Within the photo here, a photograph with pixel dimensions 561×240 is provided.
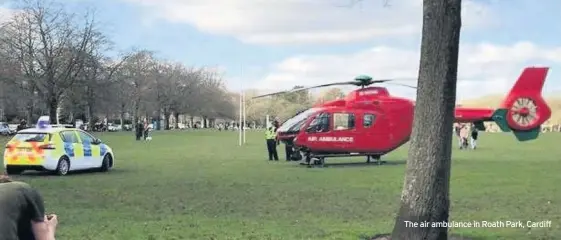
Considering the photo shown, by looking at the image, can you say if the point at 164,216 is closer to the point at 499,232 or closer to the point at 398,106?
the point at 499,232

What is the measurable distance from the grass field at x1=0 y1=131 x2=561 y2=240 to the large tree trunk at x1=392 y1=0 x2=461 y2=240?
131 cm

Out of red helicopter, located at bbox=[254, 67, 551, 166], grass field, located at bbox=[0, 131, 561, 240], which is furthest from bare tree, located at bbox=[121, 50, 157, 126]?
grass field, located at bbox=[0, 131, 561, 240]

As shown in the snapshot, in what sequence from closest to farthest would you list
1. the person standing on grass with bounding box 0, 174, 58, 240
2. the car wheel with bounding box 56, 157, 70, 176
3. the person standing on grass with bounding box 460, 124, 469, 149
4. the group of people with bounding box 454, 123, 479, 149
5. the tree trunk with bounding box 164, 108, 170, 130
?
1. the person standing on grass with bounding box 0, 174, 58, 240
2. the car wheel with bounding box 56, 157, 70, 176
3. the group of people with bounding box 454, 123, 479, 149
4. the person standing on grass with bounding box 460, 124, 469, 149
5. the tree trunk with bounding box 164, 108, 170, 130

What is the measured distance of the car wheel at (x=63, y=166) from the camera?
20.0 meters

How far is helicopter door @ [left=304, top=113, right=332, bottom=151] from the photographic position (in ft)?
81.5

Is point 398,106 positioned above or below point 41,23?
below

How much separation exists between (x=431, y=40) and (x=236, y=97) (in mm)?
129767

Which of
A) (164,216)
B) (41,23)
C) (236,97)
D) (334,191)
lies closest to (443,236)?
(164,216)

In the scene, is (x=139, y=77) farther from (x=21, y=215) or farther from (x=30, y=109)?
(x=21, y=215)

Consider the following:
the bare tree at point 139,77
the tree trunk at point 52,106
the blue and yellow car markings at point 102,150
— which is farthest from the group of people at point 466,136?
the bare tree at point 139,77

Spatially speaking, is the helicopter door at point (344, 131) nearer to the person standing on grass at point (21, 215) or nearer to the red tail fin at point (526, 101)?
the red tail fin at point (526, 101)

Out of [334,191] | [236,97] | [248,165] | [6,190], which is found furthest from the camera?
[236,97]

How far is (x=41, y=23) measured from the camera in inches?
2295

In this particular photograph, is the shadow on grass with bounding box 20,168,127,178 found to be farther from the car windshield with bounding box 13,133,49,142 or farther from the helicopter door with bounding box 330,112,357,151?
the helicopter door with bounding box 330,112,357,151
